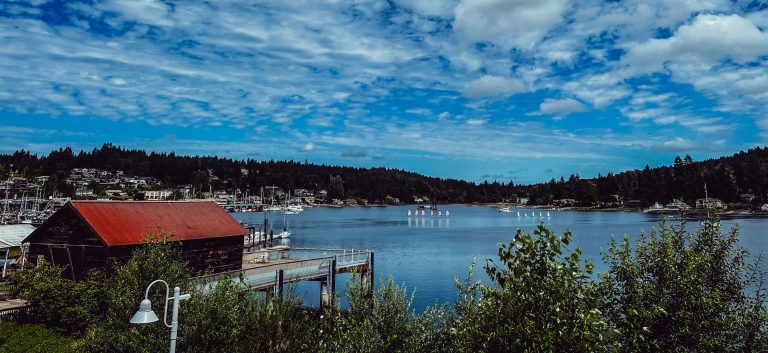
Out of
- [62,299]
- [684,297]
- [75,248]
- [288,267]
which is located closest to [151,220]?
[75,248]

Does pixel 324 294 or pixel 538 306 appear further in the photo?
pixel 324 294

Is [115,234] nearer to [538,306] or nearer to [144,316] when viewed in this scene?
[144,316]

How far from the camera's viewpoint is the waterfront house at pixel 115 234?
113 feet

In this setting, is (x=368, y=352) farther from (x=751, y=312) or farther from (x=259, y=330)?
(x=751, y=312)

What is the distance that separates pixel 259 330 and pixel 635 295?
14.4 m

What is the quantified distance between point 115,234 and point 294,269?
42.6 ft

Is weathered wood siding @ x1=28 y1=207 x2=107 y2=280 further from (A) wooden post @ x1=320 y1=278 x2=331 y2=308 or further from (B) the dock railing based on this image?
(A) wooden post @ x1=320 y1=278 x2=331 y2=308

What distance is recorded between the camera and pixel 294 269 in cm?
4050

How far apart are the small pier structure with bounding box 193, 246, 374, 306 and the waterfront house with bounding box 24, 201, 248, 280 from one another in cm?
383

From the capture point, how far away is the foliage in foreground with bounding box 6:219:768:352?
13.5 meters

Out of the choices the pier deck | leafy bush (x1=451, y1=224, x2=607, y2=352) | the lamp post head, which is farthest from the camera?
the pier deck

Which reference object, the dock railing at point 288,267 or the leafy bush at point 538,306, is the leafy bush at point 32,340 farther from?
the leafy bush at point 538,306

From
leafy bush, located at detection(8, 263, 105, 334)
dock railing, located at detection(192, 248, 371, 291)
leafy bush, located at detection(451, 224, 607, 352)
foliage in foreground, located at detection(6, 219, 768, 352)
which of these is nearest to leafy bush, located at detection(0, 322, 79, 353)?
leafy bush, located at detection(8, 263, 105, 334)

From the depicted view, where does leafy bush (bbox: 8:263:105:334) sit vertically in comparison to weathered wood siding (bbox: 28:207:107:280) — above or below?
below
